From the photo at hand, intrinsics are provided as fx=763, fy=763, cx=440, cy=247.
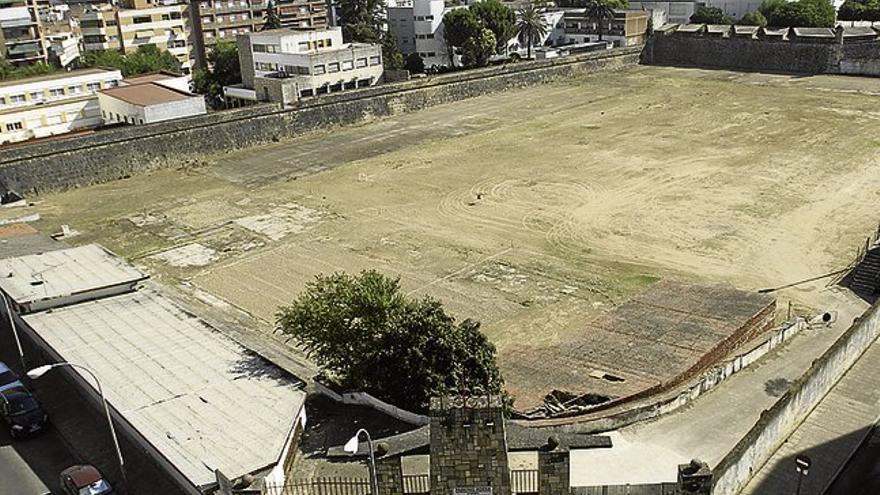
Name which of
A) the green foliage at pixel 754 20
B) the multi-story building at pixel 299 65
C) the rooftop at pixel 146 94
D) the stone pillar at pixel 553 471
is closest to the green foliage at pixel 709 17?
the green foliage at pixel 754 20

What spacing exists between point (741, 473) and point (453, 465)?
6865 mm

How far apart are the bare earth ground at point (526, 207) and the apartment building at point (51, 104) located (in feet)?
50.9

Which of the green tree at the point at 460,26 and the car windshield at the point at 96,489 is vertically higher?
the green tree at the point at 460,26

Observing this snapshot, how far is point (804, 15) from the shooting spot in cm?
8088

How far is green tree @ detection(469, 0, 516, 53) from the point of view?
80.8m

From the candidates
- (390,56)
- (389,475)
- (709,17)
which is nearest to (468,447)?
(389,475)

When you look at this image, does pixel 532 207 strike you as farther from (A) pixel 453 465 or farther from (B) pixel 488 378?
(A) pixel 453 465

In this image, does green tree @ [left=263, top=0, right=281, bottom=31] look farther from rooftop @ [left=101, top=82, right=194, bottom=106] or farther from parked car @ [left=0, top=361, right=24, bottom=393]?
parked car @ [left=0, top=361, right=24, bottom=393]

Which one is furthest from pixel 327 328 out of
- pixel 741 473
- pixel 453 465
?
pixel 741 473

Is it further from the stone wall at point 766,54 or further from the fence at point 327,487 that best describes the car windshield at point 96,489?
the stone wall at point 766,54

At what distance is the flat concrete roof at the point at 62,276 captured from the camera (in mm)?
24172

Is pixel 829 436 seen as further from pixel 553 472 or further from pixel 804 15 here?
pixel 804 15

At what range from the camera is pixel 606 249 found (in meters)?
33.2

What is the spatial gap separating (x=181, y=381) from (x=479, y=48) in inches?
2602
